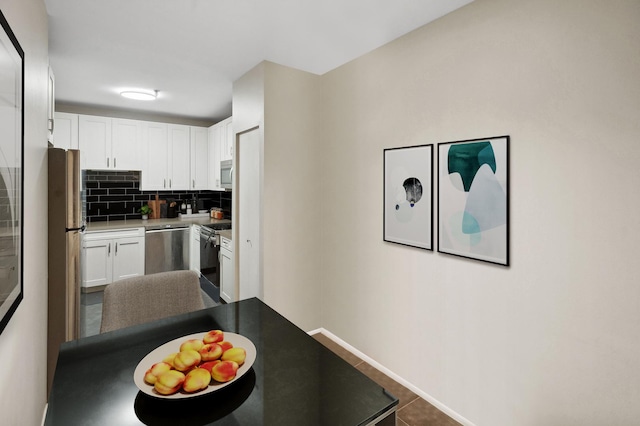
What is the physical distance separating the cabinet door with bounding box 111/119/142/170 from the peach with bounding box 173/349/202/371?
4.28 meters

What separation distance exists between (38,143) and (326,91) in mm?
2219

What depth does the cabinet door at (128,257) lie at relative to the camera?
4.40 metres

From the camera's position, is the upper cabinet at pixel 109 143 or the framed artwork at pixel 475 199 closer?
the framed artwork at pixel 475 199

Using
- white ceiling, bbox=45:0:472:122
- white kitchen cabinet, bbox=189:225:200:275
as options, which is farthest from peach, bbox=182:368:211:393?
white kitchen cabinet, bbox=189:225:200:275

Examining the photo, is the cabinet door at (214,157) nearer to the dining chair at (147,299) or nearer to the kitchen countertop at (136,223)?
the kitchen countertop at (136,223)

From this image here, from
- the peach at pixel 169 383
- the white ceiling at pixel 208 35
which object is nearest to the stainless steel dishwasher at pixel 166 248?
the white ceiling at pixel 208 35

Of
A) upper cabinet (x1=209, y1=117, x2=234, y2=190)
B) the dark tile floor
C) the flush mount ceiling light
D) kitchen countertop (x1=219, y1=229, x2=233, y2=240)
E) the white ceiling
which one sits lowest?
the dark tile floor

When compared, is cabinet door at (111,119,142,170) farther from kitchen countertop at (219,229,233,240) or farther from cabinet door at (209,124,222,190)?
kitchen countertop at (219,229,233,240)

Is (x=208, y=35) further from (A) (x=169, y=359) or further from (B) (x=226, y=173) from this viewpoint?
(A) (x=169, y=359)

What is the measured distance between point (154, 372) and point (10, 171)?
0.77m

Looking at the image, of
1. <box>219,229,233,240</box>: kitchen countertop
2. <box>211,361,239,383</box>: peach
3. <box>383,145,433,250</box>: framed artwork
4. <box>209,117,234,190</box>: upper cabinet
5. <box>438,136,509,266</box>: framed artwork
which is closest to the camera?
<box>211,361,239,383</box>: peach

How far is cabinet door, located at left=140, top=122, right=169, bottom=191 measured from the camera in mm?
4766

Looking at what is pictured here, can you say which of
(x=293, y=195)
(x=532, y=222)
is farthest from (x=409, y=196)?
(x=293, y=195)

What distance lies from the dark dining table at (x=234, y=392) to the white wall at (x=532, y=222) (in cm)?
111
